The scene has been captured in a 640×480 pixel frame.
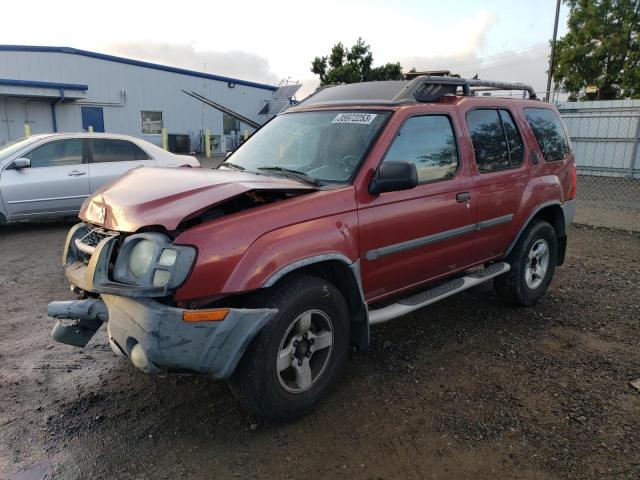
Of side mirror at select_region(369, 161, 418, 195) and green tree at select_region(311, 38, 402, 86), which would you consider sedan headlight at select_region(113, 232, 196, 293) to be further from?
green tree at select_region(311, 38, 402, 86)

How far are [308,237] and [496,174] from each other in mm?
2196

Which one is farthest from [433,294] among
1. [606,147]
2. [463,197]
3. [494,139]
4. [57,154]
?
[606,147]

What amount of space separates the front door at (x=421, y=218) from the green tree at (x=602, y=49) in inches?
1270

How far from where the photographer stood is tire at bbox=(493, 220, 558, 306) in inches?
189

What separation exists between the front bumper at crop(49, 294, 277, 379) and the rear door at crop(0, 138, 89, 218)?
6.10m

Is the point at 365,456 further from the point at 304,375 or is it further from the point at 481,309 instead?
the point at 481,309

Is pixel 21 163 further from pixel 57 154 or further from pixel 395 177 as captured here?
pixel 395 177

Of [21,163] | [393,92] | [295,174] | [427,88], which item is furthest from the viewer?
[21,163]

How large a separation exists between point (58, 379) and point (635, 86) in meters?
35.4

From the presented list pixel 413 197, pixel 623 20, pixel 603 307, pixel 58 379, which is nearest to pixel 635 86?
pixel 623 20

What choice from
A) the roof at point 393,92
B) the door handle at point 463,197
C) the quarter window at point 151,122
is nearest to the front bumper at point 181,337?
the door handle at point 463,197

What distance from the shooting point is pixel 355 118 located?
12.3ft

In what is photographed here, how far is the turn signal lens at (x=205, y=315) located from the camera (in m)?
2.54

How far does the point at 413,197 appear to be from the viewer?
3.62 meters
